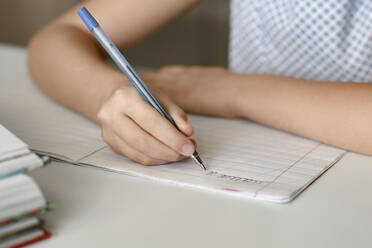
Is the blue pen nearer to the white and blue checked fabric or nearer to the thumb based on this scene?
the thumb

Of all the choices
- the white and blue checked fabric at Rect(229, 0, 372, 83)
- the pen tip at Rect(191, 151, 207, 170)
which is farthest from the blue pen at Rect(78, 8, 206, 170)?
the white and blue checked fabric at Rect(229, 0, 372, 83)

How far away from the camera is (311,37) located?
0.92m

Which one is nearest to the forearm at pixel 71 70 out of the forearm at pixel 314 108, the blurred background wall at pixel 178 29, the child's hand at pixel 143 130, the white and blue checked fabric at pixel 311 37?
the child's hand at pixel 143 130

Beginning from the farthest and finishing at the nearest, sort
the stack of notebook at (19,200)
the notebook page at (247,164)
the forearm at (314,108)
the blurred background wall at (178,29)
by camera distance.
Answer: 1. the blurred background wall at (178,29)
2. the forearm at (314,108)
3. the notebook page at (247,164)
4. the stack of notebook at (19,200)

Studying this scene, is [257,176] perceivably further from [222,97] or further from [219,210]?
[222,97]

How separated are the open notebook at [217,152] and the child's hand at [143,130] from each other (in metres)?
0.02

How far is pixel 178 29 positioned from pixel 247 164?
2299mm

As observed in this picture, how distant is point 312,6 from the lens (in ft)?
2.91

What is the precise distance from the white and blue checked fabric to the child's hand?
0.42 meters

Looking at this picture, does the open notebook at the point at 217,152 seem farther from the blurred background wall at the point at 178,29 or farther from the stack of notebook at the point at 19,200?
the blurred background wall at the point at 178,29

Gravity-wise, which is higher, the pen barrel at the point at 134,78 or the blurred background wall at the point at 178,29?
the blurred background wall at the point at 178,29

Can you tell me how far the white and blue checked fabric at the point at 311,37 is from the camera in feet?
2.90

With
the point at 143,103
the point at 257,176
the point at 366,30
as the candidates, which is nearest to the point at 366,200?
the point at 257,176

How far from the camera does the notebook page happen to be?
54 centimetres
